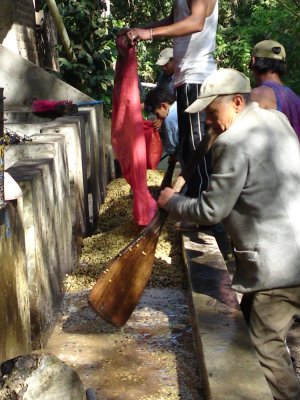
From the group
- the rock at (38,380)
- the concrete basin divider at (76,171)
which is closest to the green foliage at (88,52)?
the concrete basin divider at (76,171)

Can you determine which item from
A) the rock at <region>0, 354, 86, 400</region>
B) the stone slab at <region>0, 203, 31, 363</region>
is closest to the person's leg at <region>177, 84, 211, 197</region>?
the stone slab at <region>0, 203, 31, 363</region>

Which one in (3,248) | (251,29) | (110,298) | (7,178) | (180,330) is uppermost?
(251,29)

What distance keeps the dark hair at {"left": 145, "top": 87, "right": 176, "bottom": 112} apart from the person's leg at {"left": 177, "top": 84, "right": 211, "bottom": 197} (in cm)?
164

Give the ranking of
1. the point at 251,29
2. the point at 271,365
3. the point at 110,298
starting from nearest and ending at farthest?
1. the point at 271,365
2. the point at 110,298
3. the point at 251,29

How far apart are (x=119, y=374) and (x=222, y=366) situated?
675 mm

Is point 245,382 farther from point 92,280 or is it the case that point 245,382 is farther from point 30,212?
point 92,280

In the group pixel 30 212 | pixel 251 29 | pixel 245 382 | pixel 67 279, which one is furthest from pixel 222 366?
pixel 251 29

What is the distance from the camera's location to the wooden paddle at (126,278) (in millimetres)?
4004

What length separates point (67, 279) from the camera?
491 centimetres

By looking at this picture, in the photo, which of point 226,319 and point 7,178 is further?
point 226,319

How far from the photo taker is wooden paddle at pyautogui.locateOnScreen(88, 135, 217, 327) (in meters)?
4.00

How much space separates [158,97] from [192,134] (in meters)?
1.92

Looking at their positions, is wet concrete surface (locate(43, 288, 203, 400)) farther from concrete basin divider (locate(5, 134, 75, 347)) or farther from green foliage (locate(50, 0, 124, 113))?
green foliage (locate(50, 0, 124, 113))

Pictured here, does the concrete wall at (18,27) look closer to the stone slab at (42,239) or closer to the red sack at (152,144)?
the red sack at (152,144)
